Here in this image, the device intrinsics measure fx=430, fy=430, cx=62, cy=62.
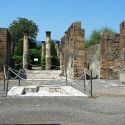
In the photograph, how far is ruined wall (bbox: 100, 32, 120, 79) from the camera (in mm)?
28469

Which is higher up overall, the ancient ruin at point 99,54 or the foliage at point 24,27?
the foliage at point 24,27

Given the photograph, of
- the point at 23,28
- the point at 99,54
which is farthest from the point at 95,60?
the point at 23,28

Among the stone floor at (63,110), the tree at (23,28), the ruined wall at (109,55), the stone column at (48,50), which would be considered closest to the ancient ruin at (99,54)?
the ruined wall at (109,55)

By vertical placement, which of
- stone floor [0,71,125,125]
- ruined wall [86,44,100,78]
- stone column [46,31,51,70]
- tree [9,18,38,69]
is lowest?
stone floor [0,71,125,125]

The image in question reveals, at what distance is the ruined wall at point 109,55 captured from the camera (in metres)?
28.5

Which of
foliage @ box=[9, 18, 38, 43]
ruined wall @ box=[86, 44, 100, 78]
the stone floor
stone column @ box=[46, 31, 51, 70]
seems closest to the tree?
foliage @ box=[9, 18, 38, 43]

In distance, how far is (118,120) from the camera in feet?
32.5

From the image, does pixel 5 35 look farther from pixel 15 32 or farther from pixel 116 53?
pixel 15 32

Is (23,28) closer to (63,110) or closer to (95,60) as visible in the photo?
(95,60)

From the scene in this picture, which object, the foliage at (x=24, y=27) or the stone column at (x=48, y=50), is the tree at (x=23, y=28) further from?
the stone column at (x=48, y=50)

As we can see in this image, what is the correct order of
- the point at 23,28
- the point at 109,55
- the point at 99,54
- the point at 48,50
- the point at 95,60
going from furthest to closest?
the point at 23,28 → the point at 48,50 → the point at 95,60 → the point at 99,54 → the point at 109,55

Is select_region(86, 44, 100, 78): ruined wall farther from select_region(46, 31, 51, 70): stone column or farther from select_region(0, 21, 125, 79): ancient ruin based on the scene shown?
select_region(46, 31, 51, 70): stone column

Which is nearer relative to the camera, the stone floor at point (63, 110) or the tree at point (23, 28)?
the stone floor at point (63, 110)

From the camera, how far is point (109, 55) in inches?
1145
